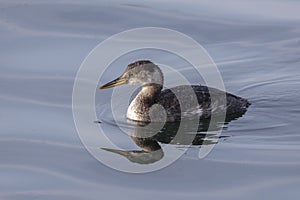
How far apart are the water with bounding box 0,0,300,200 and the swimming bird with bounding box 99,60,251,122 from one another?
0.42 meters

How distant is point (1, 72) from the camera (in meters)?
13.5

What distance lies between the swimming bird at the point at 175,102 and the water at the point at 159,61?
16.5 inches

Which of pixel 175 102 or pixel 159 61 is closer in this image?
pixel 175 102

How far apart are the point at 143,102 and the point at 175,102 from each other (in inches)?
19.6

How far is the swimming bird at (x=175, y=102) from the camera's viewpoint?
12.5 m

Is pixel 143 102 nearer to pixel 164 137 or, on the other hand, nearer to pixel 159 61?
pixel 164 137

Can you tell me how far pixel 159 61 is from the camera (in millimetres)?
14383

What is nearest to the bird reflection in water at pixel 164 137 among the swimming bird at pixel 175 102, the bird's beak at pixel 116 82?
the swimming bird at pixel 175 102

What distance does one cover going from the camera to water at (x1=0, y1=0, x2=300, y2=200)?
32.3 ft

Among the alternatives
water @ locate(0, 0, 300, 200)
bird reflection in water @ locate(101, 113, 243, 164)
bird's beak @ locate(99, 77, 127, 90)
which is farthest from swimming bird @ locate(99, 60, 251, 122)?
water @ locate(0, 0, 300, 200)

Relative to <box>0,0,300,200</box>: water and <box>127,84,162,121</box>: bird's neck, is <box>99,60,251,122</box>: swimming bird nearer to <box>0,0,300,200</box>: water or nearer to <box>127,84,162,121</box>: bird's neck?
<box>127,84,162,121</box>: bird's neck

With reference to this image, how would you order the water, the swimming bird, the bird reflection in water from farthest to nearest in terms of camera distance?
1. the swimming bird
2. the bird reflection in water
3. the water

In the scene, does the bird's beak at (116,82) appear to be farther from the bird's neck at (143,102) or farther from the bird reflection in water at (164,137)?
the bird reflection in water at (164,137)

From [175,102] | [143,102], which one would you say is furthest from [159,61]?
[175,102]
